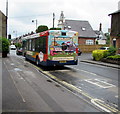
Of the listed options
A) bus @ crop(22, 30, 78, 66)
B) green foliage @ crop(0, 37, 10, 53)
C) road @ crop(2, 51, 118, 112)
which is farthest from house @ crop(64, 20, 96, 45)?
road @ crop(2, 51, 118, 112)

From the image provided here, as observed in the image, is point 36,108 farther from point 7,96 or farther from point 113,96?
point 113,96

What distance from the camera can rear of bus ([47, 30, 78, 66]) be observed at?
13.4 m

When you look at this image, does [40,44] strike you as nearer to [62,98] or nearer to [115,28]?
[62,98]

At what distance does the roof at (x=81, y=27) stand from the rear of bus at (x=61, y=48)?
38.5m

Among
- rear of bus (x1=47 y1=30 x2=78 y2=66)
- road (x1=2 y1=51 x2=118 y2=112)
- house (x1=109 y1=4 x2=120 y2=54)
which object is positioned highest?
house (x1=109 y1=4 x2=120 y2=54)

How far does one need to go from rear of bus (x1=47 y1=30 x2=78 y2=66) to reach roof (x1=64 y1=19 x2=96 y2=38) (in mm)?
38535

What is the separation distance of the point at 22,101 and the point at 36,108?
881 mm

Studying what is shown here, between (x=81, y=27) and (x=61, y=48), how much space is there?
42.0 metres

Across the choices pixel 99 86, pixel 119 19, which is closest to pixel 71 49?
pixel 99 86

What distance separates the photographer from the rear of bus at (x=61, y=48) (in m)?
13.4

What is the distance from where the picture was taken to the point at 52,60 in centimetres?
1348

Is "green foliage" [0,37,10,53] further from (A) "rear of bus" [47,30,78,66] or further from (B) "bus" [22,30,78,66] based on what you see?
(A) "rear of bus" [47,30,78,66]

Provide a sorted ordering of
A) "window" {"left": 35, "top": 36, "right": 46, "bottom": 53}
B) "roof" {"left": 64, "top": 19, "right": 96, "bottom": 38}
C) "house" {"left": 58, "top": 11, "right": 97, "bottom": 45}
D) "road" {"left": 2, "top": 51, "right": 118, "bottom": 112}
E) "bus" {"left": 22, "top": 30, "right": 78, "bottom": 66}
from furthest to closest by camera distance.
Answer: "roof" {"left": 64, "top": 19, "right": 96, "bottom": 38}, "house" {"left": 58, "top": 11, "right": 97, "bottom": 45}, "window" {"left": 35, "top": 36, "right": 46, "bottom": 53}, "bus" {"left": 22, "top": 30, "right": 78, "bottom": 66}, "road" {"left": 2, "top": 51, "right": 118, "bottom": 112}

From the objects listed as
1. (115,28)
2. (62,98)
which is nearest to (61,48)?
(62,98)
